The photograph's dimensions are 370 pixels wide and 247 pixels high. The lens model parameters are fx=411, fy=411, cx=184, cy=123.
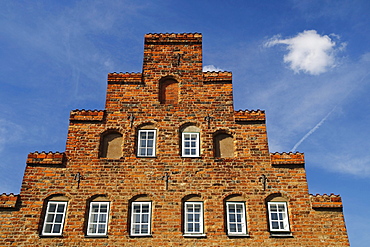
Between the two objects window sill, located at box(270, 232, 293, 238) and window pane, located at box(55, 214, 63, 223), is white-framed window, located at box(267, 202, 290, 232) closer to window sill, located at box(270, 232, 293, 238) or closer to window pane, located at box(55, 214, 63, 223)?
window sill, located at box(270, 232, 293, 238)

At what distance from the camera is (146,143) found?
Result: 48.9 ft

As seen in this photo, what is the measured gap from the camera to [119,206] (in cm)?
1355

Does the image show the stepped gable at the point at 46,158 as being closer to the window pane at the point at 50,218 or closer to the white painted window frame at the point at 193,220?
the window pane at the point at 50,218

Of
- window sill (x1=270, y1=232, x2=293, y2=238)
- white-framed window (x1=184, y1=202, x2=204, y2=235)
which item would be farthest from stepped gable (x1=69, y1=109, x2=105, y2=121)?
window sill (x1=270, y1=232, x2=293, y2=238)

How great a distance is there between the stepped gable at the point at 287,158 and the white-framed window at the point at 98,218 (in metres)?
5.94

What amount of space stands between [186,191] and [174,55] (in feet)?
19.8

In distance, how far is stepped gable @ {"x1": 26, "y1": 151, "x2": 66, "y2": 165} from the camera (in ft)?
47.0

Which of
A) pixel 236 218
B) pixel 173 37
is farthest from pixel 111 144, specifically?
pixel 173 37

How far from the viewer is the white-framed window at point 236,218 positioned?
13227 mm

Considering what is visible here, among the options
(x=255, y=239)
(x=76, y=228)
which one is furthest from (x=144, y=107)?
(x=255, y=239)

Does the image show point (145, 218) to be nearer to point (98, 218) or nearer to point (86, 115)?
point (98, 218)

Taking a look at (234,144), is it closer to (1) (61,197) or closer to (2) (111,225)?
(2) (111,225)

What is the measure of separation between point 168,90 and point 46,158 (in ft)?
17.2

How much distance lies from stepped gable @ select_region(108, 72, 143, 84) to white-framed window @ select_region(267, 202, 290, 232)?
6.89 metres
